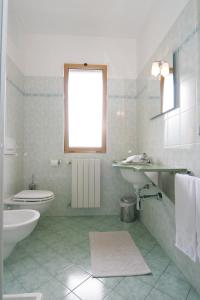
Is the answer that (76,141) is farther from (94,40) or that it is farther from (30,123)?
(94,40)

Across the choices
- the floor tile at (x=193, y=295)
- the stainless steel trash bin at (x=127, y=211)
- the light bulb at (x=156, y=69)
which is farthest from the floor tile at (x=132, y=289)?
the light bulb at (x=156, y=69)

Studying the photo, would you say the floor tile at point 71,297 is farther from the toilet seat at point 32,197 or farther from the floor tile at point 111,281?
the toilet seat at point 32,197

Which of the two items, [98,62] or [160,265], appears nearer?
[160,265]

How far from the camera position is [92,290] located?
50.1 inches

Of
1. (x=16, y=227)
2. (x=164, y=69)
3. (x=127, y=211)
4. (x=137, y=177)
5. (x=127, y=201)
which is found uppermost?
(x=164, y=69)

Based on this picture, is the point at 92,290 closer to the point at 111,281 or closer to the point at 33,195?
the point at 111,281

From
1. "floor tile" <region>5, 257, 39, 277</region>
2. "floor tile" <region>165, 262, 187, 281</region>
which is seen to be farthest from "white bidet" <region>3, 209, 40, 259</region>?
"floor tile" <region>165, 262, 187, 281</region>

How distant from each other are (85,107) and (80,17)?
1.10 m

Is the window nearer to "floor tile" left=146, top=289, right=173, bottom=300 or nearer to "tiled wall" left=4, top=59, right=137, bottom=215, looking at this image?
"tiled wall" left=4, top=59, right=137, bottom=215

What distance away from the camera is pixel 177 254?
60.1 inches

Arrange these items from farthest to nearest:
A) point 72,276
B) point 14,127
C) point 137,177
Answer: point 14,127, point 137,177, point 72,276

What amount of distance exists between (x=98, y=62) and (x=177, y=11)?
1.31 m

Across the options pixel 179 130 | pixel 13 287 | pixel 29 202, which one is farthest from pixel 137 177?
pixel 13 287

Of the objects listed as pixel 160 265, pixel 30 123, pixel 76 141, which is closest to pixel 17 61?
pixel 30 123
